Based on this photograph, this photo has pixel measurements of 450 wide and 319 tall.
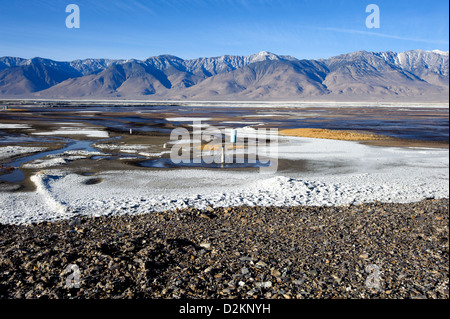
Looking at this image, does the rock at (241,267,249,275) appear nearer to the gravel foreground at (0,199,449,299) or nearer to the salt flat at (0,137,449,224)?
the gravel foreground at (0,199,449,299)

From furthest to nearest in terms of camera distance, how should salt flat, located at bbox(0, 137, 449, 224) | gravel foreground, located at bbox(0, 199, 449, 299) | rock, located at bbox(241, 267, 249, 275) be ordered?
1. salt flat, located at bbox(0, 137, 449, 224)
2. rock, located at bbox(241, 267, 249, 275)
3. gravel foreground, located at bbox(0, 199, 449, 299)

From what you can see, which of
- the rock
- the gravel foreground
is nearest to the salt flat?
the gravel foreground

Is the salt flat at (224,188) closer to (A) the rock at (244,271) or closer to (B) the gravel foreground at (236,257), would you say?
(B) the gravel foreground at (236,257)

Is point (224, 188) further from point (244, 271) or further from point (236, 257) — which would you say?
point (244, 271)

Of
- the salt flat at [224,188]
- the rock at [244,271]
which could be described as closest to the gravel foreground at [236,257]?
the rock at [244,271]

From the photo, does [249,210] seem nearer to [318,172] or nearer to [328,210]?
[328,210]
